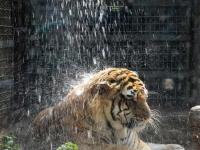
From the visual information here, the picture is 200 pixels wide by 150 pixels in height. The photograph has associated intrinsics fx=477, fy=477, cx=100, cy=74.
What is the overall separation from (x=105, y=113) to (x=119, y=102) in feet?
0.47

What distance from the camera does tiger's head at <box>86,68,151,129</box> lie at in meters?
3.62

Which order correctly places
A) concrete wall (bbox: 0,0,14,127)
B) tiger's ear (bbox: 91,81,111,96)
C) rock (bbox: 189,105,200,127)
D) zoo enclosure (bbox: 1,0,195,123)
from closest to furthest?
tiger's ear (bbox: 91,81,111,96), rock (bbox: 189,105,200,127), concrete wall (bbox: 0,0,14,127), zoo enclosure (bbox: 1,0,195,123)

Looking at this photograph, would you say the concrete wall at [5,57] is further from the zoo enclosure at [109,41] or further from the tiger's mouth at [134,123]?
the tiger's mouth at [134,123]

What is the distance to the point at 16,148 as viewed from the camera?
12.6 feet

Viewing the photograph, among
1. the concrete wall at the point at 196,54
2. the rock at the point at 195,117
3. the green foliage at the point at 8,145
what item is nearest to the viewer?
the green foliage at the point at 8,145

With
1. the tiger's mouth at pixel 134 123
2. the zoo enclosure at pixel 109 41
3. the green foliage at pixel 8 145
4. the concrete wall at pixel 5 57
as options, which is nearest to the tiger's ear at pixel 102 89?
the tiger's mouth at pixel 134 123

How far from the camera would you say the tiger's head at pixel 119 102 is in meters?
3.62

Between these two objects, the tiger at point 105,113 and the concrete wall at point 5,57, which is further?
the concrete wall at point 5,57

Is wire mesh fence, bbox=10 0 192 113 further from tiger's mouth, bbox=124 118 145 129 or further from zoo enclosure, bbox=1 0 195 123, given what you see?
tiger's mouth, bbox=124 118 145 129

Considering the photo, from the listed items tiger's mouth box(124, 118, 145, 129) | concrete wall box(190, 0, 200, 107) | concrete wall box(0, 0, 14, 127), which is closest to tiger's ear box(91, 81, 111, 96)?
tiger's mouth box(124, 118, 145, 129)

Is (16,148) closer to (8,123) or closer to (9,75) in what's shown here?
(8,123)

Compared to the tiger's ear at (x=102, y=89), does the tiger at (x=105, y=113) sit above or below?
below

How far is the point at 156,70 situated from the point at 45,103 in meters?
1.82

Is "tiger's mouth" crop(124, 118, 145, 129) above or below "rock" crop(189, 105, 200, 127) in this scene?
above
